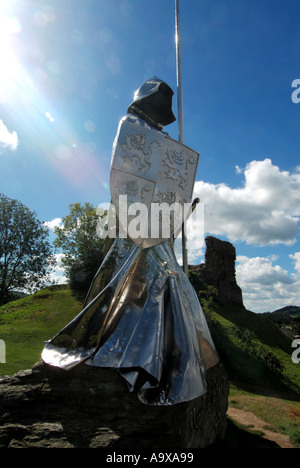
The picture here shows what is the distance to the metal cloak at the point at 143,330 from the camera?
2.27 m

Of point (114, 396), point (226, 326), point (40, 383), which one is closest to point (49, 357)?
point (40, 383)

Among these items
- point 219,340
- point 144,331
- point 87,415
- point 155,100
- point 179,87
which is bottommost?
point 219,340

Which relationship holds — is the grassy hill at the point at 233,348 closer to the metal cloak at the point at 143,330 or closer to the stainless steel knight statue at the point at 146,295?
the metal cloak at the point at 143,330

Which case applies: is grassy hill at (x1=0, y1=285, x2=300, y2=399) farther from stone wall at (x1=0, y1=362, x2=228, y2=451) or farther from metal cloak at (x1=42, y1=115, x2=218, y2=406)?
metal cloak at (x1=42, y1=115, x2=218, y2=406)

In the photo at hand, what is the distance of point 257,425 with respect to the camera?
4754 mm

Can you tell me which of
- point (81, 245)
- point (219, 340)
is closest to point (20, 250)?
point (81, 245)

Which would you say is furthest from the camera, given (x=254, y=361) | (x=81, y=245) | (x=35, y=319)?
(x=81, y=245)

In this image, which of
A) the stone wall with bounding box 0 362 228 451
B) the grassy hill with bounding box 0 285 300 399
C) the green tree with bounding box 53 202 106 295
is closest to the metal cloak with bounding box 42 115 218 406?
the stone wall with bounding box 0 362 228 451

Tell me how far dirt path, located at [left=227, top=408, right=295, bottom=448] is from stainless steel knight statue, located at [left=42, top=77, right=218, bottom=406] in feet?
7.01

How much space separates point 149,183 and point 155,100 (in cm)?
188

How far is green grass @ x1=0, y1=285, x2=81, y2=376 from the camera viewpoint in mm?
9674

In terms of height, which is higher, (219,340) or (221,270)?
(221,270)

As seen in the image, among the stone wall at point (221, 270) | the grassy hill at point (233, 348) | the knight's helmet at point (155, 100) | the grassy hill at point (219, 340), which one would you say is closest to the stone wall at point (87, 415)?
the grassy hill at point (233, 348)

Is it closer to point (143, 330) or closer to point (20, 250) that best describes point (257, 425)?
point (143, 330)
